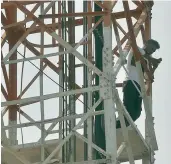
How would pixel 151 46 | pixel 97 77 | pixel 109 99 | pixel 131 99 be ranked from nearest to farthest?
pixel 109 99 → pixel 97 77 → pixel 131 99 → pixel 151 46

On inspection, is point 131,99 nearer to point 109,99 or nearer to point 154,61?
point 154,61

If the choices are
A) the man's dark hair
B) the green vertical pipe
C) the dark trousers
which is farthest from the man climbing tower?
the green vertical pipe

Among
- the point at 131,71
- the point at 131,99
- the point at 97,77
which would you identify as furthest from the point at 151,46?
the point at 97,77

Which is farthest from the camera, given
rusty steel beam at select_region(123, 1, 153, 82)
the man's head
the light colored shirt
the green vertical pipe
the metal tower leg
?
the man's head

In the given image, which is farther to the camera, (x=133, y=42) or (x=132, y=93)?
(x=132, y=93)

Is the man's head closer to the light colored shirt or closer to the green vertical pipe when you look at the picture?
the light colored shirt

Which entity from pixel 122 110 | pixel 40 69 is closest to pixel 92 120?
pixel 122 110

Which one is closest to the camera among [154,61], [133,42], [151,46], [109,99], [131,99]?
[109,99]

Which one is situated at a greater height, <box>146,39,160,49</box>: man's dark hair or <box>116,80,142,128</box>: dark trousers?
<box>146,39,160,49</box>: man's dark hair

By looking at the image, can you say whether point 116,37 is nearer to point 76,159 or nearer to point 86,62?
point 86,62

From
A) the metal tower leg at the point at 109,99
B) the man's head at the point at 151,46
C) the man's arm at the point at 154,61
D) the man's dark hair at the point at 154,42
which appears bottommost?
the metal tower leg at the point at 109,99

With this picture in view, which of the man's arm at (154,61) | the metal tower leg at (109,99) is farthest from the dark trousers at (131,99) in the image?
the metal tower leg at (109,99)

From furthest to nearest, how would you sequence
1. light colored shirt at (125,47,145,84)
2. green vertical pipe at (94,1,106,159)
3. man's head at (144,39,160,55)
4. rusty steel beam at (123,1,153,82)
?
man's head at (144,39,160,55)
light colored shirt at (125,47,145,84)
green vertical pipe at (94,1,106,159)
rusty steel beam at (123,1,153,82)

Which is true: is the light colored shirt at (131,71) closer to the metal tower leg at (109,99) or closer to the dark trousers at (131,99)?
the dark trousers at (131,99)
